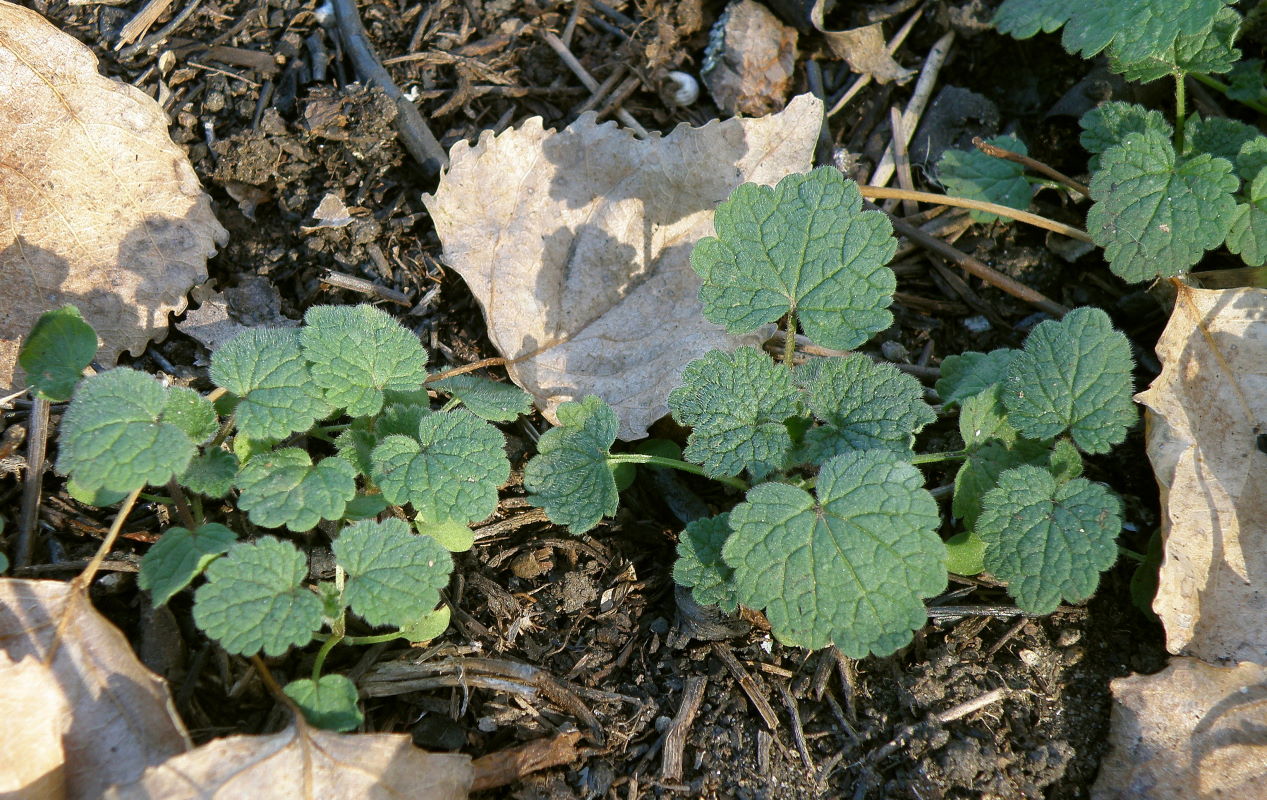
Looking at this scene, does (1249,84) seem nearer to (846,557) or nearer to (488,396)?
(846,557)

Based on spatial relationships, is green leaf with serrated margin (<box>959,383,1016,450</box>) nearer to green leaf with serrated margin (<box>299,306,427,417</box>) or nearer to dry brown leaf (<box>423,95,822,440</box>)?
dry brown leaf (<box>423,95,822,440</box>)

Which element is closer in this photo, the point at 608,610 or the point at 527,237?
the point at 608,610

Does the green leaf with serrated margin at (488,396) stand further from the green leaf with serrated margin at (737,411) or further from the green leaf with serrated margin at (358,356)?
the green leaf with serrated margin at (737,411)

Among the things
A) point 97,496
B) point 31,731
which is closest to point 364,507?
point 97,496

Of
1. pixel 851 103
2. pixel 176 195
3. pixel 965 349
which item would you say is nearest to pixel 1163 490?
pixel 965 349

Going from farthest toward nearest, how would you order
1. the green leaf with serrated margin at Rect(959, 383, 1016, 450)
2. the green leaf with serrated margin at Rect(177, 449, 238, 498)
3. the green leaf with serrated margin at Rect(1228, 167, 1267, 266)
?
the green leaf with serrated margin at Rect(1228, 167, 1267, 266) → the green leaf with serrated margin at Rect(959, 383, 1016, 450) → the green leaf with serrated margin at Rect(177, 449, 238, 498)

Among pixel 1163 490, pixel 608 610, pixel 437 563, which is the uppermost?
pixel 437 563

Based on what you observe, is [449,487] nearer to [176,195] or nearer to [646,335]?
[646,335]

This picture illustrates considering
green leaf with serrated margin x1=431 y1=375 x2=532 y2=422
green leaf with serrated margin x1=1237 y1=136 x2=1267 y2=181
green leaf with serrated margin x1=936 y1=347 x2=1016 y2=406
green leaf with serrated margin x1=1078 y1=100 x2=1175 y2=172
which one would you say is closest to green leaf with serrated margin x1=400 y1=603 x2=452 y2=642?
green leaf with serrated margin x1=431 y1=375 x2=532 y2=422
